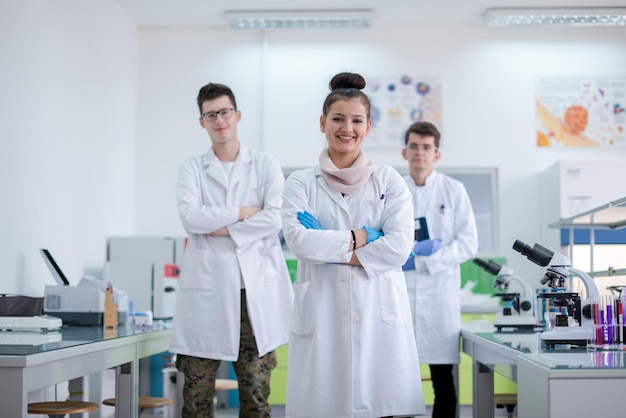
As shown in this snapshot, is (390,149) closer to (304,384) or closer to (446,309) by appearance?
(446,309)

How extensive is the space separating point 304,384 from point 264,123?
172 inches

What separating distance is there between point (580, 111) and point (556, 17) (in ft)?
2.68

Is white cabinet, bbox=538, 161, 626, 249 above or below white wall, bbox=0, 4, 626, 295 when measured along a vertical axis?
below

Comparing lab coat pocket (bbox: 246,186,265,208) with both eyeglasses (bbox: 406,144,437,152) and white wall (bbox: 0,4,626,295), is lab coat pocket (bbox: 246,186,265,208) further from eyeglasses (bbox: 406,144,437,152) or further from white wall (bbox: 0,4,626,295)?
white wall (bbox: 0,4,626,295)

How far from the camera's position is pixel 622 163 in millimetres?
5941

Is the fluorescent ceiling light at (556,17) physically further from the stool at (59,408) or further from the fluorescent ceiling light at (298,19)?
the stool at (59,408)

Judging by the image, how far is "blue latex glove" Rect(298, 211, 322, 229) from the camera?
255cm

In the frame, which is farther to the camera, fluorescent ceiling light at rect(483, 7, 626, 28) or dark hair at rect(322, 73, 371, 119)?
fluorescent ceiling light at rect(483, 7, 626, 28)

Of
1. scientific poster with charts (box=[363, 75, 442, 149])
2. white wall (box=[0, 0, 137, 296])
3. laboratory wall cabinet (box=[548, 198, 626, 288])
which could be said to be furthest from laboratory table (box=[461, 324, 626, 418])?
scientific poster with charts (box=[363, 75, 442, 149])

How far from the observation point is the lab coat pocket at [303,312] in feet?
8.21

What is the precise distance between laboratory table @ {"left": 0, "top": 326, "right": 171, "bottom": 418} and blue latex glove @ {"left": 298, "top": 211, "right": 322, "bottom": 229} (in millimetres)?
888

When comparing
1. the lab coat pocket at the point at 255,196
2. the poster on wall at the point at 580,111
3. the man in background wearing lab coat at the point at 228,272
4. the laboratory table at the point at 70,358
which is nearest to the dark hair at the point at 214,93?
the man in background wearing lab coat at the point at 228,272

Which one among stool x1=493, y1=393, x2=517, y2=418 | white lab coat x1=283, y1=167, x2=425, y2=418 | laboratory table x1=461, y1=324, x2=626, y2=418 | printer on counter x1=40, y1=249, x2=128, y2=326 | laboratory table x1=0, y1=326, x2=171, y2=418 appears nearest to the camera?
laboratory table x1=461, y1=324, x2=626, y2=418

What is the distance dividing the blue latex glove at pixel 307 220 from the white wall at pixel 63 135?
6.94 ft
